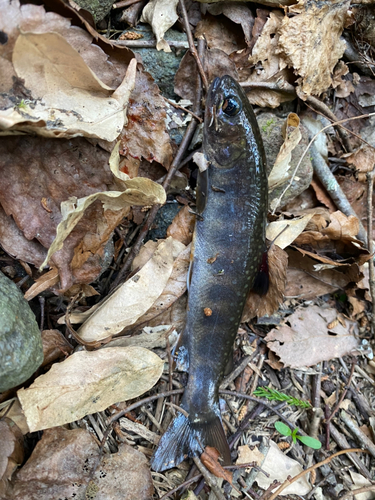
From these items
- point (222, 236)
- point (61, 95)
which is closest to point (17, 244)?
point (61, 95)

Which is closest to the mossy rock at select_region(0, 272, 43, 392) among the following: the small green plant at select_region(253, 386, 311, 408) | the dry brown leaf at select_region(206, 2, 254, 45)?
the small green plant at select_region(253, 386, 311, 408)

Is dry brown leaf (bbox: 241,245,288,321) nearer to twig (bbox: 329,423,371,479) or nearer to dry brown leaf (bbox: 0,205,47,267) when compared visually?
twig (bbox: 329,423,371,479)

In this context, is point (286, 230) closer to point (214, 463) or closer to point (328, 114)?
point (328, 114)

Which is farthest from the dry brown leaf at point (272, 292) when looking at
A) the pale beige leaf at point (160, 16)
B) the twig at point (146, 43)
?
the pale beige leaf at point (160, 16)

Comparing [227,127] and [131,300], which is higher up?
[227,127]

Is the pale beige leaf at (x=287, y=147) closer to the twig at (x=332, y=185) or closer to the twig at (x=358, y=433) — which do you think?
the twig at (x=332, y=185)

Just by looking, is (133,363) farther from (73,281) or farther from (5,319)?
(5,319)
